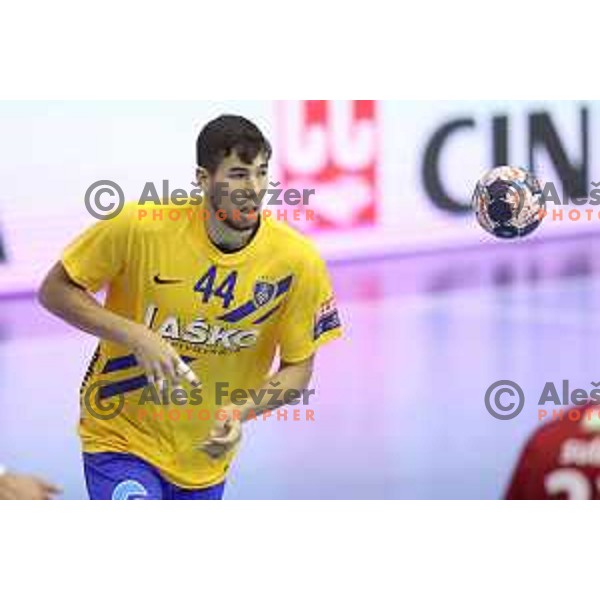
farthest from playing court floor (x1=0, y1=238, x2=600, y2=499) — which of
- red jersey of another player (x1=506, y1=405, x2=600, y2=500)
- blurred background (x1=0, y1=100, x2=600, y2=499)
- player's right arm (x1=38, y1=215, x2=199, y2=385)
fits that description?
red jersey of another player (x1=506, y1=405, x2=600, y2=500)

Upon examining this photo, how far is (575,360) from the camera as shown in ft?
13.0

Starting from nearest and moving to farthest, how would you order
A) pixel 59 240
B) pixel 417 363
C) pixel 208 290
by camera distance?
pixel 208 290 → pixel 59 240 → pixel 417 363

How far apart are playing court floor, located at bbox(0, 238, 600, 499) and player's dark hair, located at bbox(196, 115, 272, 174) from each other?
596 millimetres

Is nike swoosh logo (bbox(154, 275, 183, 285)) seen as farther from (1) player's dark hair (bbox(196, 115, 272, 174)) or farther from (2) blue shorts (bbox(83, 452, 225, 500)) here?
(2) blue shorts (bbox(83, 452, 225, 500))

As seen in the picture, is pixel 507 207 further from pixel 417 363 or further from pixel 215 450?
pixel 215 450

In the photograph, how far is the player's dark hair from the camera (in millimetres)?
3242

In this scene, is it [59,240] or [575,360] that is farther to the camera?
[575,360]

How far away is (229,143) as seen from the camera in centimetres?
328

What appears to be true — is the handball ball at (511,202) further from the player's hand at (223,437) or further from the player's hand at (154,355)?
the player's hand at (154,355)

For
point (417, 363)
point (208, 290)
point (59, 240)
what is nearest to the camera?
point (208, 290)

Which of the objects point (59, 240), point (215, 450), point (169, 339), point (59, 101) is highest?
point (59, 101)

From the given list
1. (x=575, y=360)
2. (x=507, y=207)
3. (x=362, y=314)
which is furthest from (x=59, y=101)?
(x=575, y=360)

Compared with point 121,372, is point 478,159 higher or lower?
higher

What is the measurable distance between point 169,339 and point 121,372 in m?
0.16
